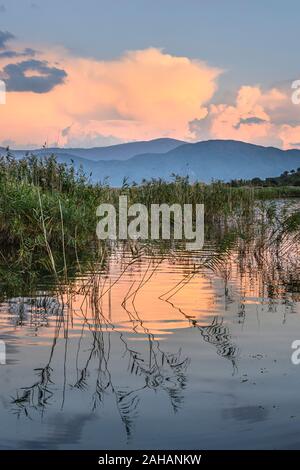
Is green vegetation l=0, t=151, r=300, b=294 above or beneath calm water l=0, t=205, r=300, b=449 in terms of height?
above

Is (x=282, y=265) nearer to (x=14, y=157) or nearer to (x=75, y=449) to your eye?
(x=14, y=157)

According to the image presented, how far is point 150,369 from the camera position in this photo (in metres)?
7.93

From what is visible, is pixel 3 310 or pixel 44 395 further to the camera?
pixel 3 310

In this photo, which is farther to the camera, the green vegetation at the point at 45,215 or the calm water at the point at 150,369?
the green vegetation at the point at 45,215

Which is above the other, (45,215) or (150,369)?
(45,215)

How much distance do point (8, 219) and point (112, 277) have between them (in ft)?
16.0

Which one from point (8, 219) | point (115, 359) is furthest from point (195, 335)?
point (8, 219)

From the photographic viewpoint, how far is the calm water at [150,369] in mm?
5969

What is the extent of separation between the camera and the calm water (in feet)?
19.6

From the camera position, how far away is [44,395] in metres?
6.93

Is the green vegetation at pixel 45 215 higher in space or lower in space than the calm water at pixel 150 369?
higher

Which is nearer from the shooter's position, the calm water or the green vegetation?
the calm water

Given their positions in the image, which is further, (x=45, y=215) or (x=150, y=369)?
(x=45, y=215)
